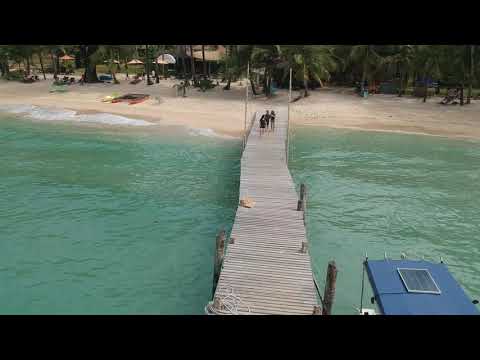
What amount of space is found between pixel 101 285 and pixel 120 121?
26006 mm

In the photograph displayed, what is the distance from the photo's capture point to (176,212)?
1902 cm

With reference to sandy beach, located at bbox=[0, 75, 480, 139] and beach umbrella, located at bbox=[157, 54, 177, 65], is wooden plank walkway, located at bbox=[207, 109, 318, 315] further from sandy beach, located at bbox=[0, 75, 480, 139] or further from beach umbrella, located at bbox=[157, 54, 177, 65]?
beach umbrella, located at bbox=[157, 54, 177, 65]

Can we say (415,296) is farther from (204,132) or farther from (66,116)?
(66,116)

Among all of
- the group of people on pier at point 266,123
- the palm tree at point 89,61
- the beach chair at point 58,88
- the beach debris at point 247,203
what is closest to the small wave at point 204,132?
the group of people on pier at point 266,123

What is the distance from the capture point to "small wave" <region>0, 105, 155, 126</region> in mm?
37250

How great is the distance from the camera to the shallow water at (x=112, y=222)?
1314 centimetres

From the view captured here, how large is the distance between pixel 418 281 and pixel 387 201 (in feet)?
36.9

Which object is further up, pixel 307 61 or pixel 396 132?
pixel 307 61

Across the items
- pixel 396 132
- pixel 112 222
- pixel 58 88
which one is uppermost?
pixel 58 88

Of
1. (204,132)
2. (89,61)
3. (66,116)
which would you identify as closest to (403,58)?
(204,132)
